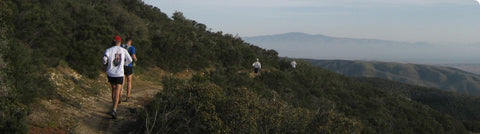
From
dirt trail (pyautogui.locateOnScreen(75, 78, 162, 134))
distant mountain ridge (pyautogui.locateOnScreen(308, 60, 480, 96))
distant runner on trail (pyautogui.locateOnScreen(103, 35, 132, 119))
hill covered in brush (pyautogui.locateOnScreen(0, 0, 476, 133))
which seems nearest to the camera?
hill covered in brush (pyautogui.locateOnScreen(0, 0, 476, 133))

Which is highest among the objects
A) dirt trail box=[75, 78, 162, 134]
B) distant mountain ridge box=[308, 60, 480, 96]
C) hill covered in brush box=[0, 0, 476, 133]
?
hill covered in brush box=[0, 0, 476, 133]

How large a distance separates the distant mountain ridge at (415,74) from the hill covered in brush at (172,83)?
5944 inches

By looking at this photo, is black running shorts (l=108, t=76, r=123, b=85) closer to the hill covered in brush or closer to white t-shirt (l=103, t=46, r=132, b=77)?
white t-shirt (l=103, t=46, r=132, b=77)

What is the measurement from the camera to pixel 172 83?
7.35 m

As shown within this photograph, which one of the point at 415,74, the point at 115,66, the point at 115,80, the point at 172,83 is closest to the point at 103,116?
the point at 115,80

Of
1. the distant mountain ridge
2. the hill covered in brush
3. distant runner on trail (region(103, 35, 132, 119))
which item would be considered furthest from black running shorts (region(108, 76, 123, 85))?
the distant mountain ridge

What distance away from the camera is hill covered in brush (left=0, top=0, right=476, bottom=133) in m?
5.11

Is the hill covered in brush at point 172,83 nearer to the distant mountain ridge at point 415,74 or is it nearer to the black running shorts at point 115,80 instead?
the black running shorts at point 115,80

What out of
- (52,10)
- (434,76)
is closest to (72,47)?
(52,10)

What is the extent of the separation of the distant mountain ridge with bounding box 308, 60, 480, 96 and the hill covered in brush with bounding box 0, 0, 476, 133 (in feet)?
495

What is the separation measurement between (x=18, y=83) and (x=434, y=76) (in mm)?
192794

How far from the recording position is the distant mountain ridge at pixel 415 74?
151250 millimetres

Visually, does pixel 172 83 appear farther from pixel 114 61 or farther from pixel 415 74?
pixel 415 74

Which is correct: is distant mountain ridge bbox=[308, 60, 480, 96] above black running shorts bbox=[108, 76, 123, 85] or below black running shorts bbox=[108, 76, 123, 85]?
below
